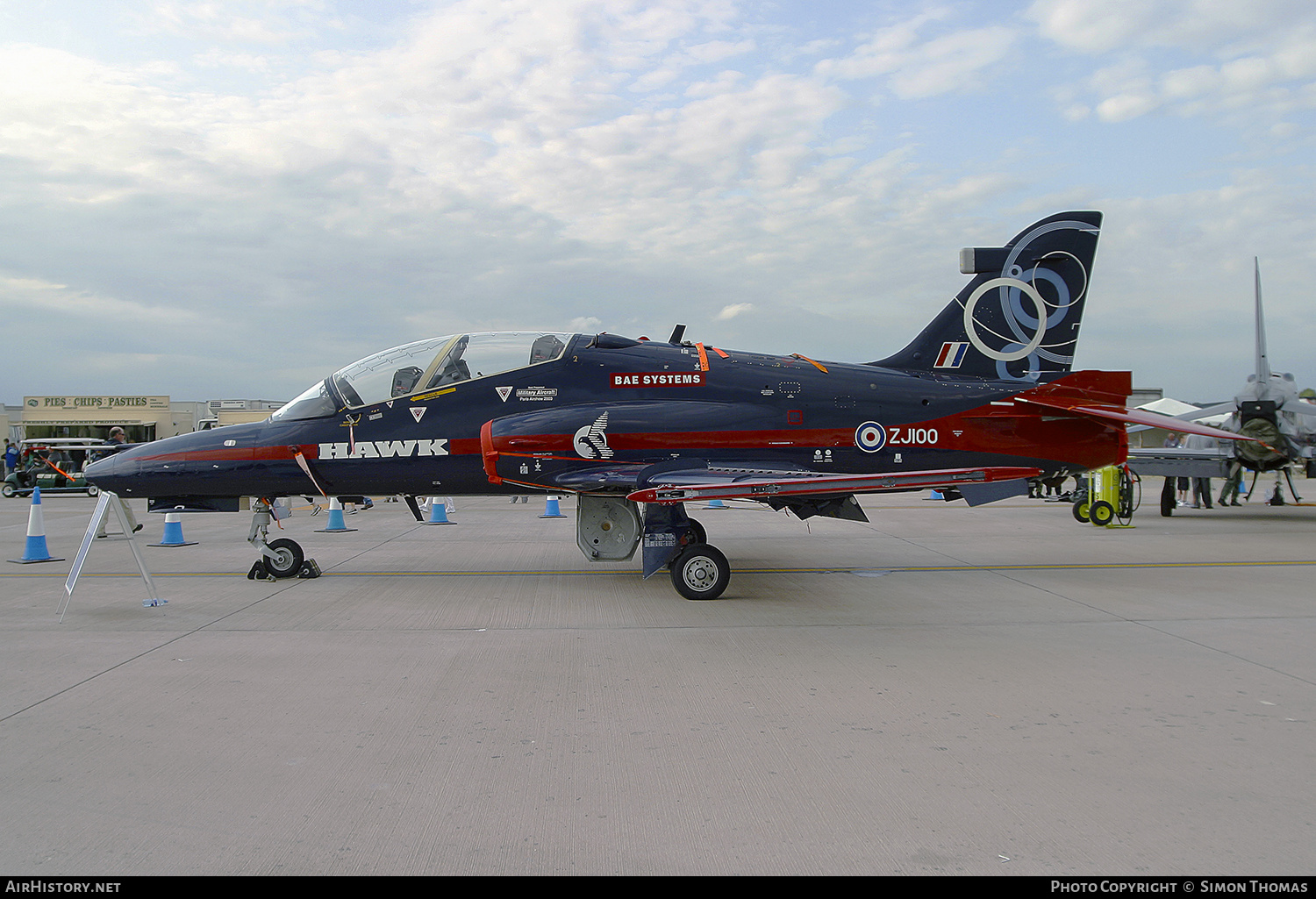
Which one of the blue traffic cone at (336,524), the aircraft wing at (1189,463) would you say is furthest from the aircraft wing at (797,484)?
the aircraft wing at (1189,463)

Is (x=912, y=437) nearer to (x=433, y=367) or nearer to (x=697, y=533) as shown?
(x=697, y=533)

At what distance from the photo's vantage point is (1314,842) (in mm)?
2926

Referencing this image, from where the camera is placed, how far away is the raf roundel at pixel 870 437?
28.2ft

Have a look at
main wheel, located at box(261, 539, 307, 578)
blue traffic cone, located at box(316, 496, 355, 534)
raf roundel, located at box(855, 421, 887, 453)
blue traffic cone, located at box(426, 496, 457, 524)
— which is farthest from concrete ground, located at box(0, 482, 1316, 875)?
blue traffic cone, located at box(426, 496, 457, 524)

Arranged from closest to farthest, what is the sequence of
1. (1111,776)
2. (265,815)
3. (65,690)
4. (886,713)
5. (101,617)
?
(265,815)
(1111,776)
(886,713)
(65,690)
(101,617)

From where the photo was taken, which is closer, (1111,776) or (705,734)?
(1111,776)

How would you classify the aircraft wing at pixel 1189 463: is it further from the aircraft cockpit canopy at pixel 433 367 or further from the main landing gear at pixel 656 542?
the aircraft cockpit canopy at pixel 433 367

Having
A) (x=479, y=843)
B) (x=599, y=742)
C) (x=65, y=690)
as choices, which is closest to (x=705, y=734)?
(x=599, y=742)

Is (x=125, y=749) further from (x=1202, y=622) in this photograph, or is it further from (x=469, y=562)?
(x=1202, y=622)

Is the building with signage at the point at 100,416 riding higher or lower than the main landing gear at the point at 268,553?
higher

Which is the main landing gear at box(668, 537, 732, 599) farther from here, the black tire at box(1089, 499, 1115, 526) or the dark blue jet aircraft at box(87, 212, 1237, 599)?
the black tire at box(1089, 499, 1115, 526)

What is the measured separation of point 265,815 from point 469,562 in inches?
281

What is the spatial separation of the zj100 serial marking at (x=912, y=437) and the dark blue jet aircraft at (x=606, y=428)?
0.6 inches

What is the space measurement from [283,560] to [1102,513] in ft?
45.2
